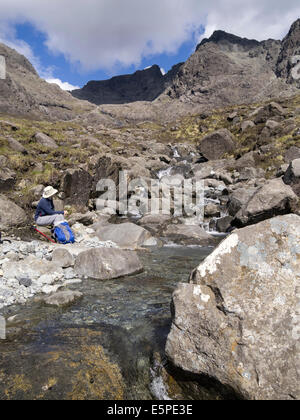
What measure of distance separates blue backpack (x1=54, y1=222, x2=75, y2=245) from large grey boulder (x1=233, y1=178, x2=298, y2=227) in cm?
939

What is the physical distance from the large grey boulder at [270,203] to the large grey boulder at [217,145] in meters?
23.2

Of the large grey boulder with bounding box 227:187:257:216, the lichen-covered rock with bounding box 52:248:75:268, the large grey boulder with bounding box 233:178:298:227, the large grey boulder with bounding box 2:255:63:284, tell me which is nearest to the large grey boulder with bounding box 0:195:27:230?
the lichen-covered rock with bounding box 52:248:75:268

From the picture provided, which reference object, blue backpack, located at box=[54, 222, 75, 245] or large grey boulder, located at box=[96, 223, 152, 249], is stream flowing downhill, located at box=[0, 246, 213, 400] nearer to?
blue backpack, located at box=[54, 222, 75, 245]

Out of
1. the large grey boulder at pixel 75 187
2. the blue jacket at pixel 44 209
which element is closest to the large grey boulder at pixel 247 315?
the blue jacket at pixel 44 209

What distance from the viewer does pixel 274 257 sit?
164 inches

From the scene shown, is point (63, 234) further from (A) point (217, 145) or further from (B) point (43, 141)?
(A) point (217, 145)

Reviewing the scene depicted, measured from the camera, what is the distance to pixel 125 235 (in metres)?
13.5

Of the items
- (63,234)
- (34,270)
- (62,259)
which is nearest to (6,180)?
(63,234)

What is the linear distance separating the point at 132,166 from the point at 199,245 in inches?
645

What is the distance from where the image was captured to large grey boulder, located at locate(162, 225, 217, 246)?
14.5 m

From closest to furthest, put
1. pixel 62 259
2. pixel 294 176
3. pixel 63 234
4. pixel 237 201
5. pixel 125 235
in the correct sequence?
pixel 62 259 → pixel 63 234 → pixel 125 235 → pixel 294 176 → pixel 237 201

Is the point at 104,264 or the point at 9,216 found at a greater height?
the point at 9,216

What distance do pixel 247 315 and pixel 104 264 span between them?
5.80 meters

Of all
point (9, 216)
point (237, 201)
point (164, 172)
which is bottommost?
point (9, 216)
